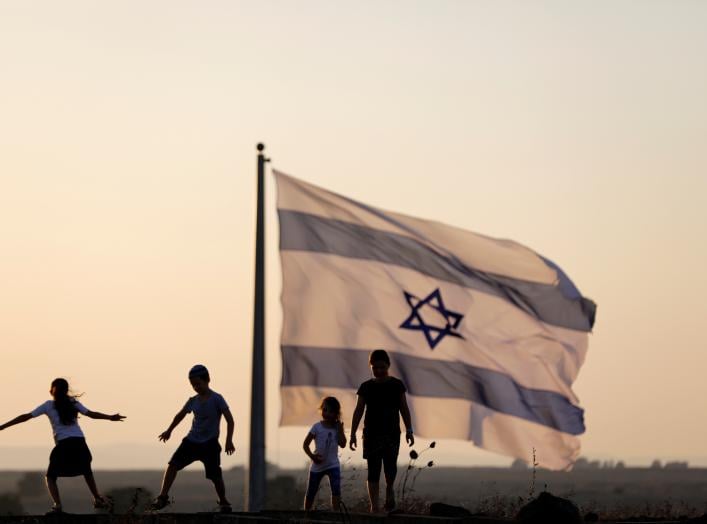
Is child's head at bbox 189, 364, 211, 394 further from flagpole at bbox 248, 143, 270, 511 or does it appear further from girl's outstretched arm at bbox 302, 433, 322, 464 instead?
flagpole at bbox 248, 143, 270, 511

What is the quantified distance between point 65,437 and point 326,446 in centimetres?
266

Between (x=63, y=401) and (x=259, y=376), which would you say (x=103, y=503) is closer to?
(x=63, y=401)

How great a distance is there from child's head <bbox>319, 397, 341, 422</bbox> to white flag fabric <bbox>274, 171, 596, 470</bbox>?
4.11 meters

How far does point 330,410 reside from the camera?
20891mm

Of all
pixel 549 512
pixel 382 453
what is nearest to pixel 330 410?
pixel 382 453

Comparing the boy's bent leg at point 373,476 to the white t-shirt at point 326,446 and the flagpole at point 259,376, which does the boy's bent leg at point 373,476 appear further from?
the flagpole at point 259,376

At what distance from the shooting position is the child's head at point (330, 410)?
20.9 meters

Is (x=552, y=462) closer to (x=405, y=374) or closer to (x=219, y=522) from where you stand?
(x=405, y=374)

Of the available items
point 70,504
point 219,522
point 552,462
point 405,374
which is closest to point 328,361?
point 405,374

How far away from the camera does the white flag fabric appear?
84.4 ft

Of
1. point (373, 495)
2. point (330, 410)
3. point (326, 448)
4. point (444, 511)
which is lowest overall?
point (444, 511)

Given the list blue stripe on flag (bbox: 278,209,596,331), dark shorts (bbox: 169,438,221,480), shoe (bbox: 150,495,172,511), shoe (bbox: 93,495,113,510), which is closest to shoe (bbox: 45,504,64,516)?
shoe (bbox: 93,495,113,510)

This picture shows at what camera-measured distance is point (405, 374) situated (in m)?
25.9

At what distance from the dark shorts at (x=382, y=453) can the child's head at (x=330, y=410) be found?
2.13 ft
